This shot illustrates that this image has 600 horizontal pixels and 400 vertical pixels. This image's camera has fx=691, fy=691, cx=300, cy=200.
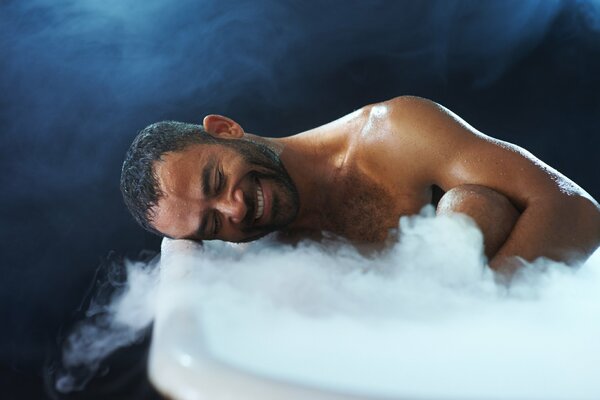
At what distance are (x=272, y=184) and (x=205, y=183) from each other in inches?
5.9

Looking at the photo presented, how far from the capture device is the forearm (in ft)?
3.75

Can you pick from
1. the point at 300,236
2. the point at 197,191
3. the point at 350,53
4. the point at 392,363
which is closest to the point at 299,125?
the point at 350,53

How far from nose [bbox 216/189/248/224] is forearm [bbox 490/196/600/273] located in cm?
50

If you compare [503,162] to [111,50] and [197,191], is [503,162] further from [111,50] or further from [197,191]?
[111,50]

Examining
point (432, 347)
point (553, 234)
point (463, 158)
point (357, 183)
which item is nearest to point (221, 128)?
point (357, 183)

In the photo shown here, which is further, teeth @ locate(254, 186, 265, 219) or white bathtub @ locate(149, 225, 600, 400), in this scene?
teeth @ locate(254, 186, 265, 219)

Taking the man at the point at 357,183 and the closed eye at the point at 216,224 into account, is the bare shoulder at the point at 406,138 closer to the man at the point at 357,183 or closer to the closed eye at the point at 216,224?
the man at the point at 357,183

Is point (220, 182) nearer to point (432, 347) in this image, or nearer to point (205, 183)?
point (205, 183)

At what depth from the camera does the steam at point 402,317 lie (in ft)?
2.47

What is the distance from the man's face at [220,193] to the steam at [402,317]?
4.3 inches

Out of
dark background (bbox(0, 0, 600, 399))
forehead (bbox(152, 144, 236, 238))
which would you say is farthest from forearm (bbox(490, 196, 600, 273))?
dark background (bbox(0, 0, 600, 399))

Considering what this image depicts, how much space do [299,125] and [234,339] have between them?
143cm

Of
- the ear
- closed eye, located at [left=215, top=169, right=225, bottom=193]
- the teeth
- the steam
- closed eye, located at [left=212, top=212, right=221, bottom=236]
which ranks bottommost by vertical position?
closed eye, located at [left=212, top=212, right=221, bottom=236]

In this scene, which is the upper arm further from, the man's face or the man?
the man's face
